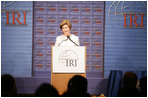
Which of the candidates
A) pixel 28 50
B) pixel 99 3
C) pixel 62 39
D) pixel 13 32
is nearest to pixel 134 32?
pixel 99 3

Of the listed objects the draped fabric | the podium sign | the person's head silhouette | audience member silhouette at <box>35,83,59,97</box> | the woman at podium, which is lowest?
the draped fabric

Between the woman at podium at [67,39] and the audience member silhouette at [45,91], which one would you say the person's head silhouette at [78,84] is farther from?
the woman at podium at [67,39]

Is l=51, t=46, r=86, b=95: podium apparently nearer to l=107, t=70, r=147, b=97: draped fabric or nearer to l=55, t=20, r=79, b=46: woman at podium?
l=55, t=20, r=79, b=46: woman at podium

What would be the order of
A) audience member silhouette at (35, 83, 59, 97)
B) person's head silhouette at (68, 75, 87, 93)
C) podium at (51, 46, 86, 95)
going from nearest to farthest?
audience member silhouette at (35, 83, 59, 97), person's head silhouette at (68, 75, 87, 93), podium at (51, 46, 86, 95)

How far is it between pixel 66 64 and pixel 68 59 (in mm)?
96

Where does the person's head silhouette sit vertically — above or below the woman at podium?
below

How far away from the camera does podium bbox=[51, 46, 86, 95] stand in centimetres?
354

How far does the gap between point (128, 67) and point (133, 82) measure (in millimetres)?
2513

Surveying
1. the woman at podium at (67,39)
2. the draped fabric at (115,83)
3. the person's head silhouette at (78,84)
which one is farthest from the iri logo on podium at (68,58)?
the draped fabric at (115,83)

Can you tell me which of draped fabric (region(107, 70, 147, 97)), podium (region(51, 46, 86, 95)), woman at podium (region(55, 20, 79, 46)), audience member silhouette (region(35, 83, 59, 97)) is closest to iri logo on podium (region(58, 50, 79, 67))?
podium (region(51, 46, 86, 95))

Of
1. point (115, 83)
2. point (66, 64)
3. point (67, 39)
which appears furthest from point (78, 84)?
point (115, 83)

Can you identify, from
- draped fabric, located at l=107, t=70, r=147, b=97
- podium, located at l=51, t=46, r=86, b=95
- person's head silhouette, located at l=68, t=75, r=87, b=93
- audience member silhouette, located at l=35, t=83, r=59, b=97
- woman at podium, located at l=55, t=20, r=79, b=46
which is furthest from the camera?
draped fabric, located at l=107, t=70, r=147, b=97

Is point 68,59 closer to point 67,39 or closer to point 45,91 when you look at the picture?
point 67,39

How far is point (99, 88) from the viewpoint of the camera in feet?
17.8
